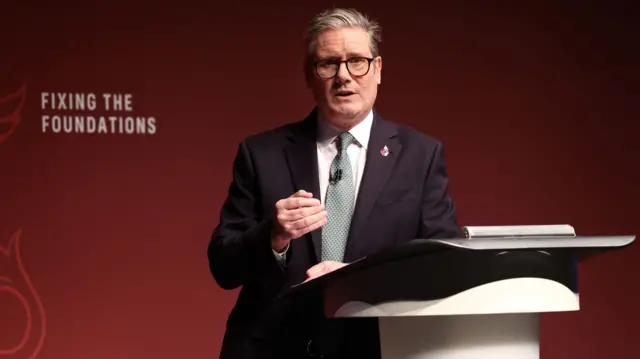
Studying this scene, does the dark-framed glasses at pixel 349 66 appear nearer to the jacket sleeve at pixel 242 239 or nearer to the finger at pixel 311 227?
the jacket sleeve at pixel 242 239

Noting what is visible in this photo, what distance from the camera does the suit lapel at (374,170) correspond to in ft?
6.33

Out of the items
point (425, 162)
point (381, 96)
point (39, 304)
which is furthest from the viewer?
point (381, 96)

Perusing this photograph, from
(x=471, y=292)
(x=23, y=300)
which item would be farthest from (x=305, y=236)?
(x=23, y=300)

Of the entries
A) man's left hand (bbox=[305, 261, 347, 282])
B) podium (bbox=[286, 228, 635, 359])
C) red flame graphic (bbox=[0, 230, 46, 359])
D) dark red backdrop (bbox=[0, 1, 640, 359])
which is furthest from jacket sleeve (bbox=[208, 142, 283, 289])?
red flame graphic (bbox=[0, 230, 46, 359])

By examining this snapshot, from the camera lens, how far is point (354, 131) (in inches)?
82.2

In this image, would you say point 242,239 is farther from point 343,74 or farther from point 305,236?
point 343,74

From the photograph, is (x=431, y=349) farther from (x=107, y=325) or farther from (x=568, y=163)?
(x=568, y=163)

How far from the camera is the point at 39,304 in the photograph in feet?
12.5

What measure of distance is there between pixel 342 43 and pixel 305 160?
0.27 meters

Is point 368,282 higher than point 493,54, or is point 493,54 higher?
point 493,54

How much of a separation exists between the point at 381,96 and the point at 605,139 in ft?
3.48

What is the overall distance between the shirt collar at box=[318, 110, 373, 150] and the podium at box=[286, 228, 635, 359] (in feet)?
2.16

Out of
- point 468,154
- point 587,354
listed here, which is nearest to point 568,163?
point 468,154

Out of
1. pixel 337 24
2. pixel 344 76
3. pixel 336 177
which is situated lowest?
pixel 336 177
